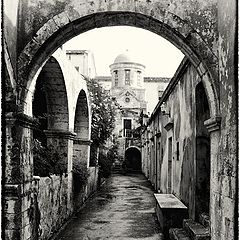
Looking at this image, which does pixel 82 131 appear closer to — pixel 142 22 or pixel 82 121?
pixel 82 121

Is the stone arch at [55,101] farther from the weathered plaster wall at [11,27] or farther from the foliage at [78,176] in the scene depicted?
the weathered plaster wall at [11,27]

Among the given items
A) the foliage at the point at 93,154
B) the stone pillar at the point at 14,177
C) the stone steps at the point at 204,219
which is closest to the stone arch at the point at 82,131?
the foliage at the point at 93,154

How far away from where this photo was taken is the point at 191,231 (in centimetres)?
662

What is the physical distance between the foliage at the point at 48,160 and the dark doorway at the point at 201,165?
310 cm

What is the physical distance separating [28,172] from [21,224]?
736 mm

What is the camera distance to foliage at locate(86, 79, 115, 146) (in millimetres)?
14938

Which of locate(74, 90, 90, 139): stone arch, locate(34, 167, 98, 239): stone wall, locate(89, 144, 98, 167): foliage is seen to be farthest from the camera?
locate(89, 144, 98, 167): foliage

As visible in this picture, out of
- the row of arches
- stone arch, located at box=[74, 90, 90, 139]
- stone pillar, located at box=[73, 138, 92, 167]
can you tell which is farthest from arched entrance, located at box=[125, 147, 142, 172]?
the row of arches

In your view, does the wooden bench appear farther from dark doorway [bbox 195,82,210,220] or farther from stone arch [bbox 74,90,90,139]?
stone arch [bbox 74,90,90,139]

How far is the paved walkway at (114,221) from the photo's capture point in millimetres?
8383

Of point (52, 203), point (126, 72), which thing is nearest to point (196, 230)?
point (52, 203)

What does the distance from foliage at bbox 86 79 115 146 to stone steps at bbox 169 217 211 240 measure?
7.46 meters

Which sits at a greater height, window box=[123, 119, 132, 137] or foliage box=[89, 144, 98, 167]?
window box=[123, 119, 132, 137]

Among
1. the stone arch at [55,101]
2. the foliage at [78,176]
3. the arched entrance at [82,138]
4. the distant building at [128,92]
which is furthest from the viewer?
the distant building at [128,92]
